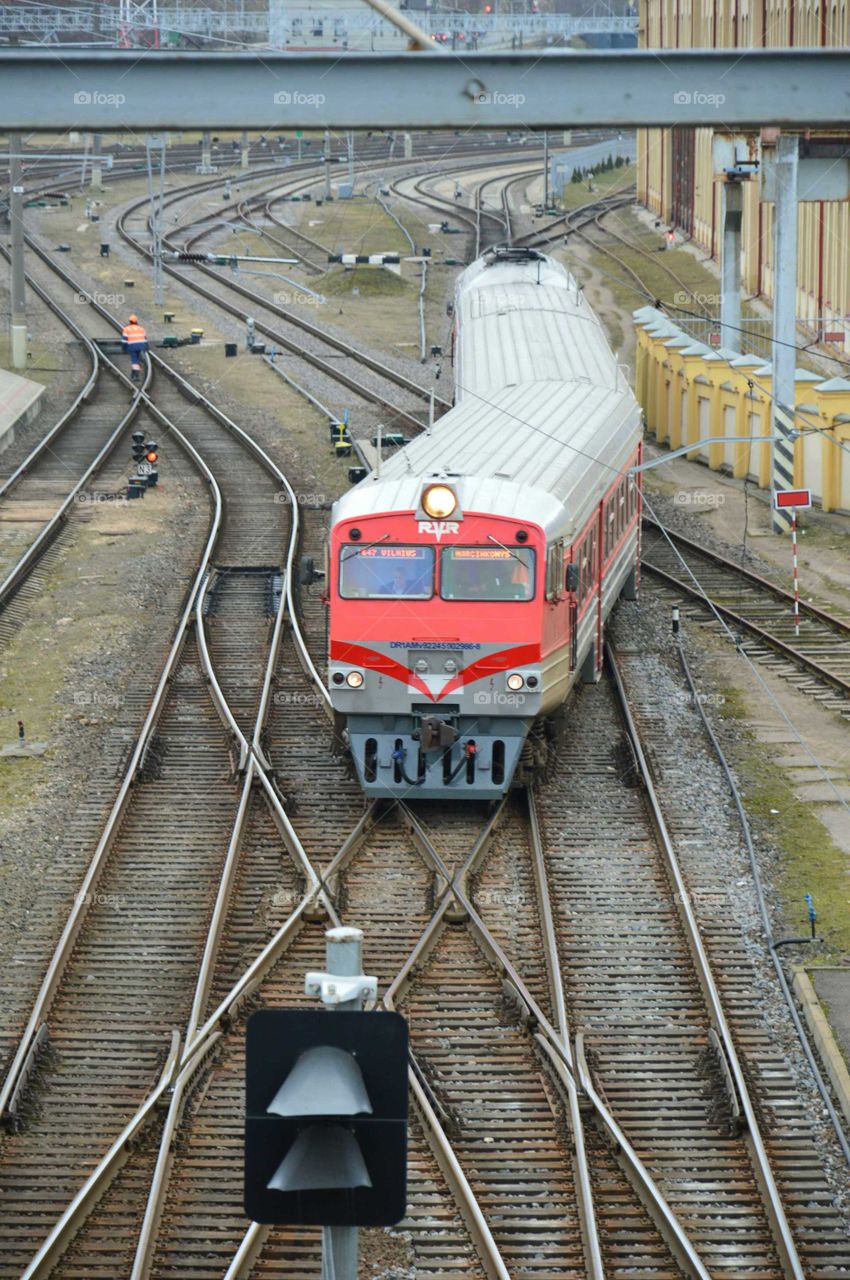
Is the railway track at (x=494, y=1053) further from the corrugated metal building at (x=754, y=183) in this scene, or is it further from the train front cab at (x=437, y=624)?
the corrugated metal building at (x=754, y=183)

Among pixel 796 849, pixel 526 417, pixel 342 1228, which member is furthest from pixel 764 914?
pixel 342 1228

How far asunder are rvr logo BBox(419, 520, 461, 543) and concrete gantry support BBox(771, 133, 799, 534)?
43.5 ft

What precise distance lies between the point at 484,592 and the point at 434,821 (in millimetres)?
2105

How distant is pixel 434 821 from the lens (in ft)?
54.1

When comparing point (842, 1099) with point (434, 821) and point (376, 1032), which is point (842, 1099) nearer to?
point (434, 821)

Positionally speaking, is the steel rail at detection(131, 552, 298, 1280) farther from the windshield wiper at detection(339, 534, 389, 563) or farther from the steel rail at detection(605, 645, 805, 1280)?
the steel rail at detection(605, 645, 805, 1280)

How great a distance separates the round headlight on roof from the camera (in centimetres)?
1584

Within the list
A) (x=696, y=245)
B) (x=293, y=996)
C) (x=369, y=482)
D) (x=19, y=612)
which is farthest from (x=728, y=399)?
(x=696, y=245)

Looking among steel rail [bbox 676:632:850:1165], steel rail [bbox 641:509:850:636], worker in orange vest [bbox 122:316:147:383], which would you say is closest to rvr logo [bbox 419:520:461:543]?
steel rail [bbox 676:632:850:1165]

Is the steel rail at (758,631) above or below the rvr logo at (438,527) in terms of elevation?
→ below

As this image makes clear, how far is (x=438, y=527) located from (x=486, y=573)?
0.56 meters

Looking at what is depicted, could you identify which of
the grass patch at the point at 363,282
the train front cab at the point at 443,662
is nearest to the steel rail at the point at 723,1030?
the train front cab at the point at 443,662

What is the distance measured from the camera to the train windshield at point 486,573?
52.2 feet

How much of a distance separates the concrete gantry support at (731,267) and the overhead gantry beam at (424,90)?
85.5 ft
